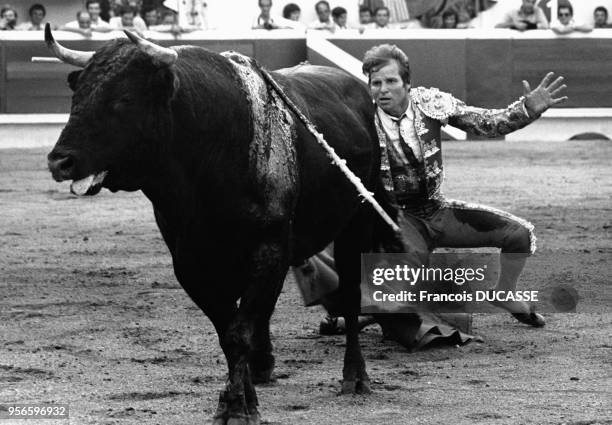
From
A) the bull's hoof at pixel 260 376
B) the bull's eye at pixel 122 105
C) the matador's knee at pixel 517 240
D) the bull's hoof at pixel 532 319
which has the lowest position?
the bull's hoof at pixel 532 319

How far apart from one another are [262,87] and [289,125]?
0.13 m

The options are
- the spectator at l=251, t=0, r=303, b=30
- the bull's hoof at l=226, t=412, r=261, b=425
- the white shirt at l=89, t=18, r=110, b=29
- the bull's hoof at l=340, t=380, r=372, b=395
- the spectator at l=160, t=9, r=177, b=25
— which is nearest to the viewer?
the bull's hoof at l=226, t=412, r=261, b=425

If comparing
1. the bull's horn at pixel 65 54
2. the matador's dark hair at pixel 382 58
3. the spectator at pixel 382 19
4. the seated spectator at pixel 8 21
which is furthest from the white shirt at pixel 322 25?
the bull's horn at pixel 65 54

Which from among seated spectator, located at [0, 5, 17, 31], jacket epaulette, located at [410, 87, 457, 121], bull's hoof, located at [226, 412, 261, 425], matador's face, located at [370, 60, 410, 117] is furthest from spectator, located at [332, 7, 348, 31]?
bull's hoof, located at [226, 412, 261, 425]

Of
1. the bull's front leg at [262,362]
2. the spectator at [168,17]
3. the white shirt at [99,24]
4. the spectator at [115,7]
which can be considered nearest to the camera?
the bull's front leg at [262,362]

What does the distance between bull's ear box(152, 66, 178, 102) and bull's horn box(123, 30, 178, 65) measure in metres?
0.03

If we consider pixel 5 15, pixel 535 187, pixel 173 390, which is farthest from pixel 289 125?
pixel 5 15

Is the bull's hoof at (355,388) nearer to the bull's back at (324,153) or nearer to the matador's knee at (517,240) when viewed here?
the bull's back at (324,153)

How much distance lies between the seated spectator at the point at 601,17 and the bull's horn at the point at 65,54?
1153 cm

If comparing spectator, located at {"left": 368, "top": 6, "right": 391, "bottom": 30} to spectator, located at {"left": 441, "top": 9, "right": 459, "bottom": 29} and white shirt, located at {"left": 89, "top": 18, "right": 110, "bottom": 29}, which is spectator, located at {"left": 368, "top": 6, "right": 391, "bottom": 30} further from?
white shirt, located at {"left": 89, "top": 18, "right": 110, "bottom": 29}

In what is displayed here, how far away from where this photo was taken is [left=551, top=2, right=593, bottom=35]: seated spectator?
13.7 meters

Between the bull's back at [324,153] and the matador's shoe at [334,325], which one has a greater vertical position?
the bull's back at [324,153]

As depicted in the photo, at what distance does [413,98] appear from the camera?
15.2 ft

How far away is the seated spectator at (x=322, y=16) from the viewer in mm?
13812
